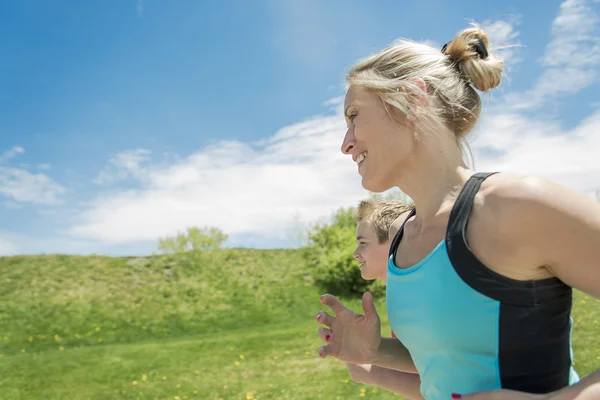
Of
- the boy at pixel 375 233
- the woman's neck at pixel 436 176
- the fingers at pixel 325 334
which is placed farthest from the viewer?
the boy at pixel 375 233

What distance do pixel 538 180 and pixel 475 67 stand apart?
0.49 meters

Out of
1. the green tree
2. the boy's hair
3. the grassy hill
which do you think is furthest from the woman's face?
the green tree

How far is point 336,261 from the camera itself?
1659 centimetres

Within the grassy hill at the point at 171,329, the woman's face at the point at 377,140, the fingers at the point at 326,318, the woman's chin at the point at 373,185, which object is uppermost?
the woman's face at the point at 377,140

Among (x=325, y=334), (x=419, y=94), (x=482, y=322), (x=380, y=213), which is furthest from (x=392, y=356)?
(x=380, y=213)

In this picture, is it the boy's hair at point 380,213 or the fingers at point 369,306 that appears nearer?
the fingers at point 369,306

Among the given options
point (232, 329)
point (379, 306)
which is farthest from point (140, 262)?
point (379, 306)

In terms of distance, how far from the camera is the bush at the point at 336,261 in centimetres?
1657

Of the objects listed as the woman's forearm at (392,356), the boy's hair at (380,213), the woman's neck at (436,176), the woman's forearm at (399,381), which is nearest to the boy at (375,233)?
the boy's hair at (380,213)

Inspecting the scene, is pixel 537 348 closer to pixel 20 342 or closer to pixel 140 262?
pixel 20 342

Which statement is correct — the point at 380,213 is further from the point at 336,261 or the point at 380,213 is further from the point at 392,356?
the point at 336,261

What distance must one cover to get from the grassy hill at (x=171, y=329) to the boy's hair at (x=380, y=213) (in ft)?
14.2

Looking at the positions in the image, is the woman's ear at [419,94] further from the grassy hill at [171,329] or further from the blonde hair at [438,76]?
the grassy hill at [171,329]

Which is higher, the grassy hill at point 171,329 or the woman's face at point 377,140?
the woman's face at point 377,140
